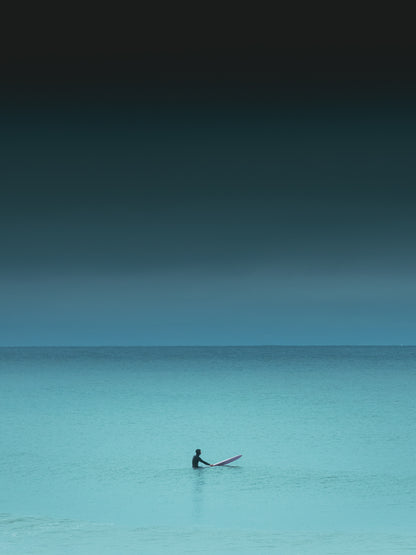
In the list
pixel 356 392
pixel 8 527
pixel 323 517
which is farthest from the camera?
pixel 356 392

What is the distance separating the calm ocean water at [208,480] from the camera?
16.8 meters

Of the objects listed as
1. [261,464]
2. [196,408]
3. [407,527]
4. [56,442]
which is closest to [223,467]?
[261,464]

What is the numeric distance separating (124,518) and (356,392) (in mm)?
54404

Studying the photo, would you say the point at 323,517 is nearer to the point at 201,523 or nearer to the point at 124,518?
the point at 201,523

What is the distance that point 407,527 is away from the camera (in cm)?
1914

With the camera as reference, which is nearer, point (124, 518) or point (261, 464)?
point (124, 518)

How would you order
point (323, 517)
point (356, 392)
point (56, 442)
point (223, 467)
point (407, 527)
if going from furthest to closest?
point (356, 392)
point (56, 442)
point (223, 467)
point (323, 517)
point (407, 527)

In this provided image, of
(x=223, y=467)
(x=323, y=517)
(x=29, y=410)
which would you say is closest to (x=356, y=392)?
(x=29, y=410)

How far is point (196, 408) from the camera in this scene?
184 feet

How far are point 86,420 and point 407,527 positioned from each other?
31800 millimetres

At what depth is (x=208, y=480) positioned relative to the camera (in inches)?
1003

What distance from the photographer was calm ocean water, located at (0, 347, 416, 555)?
1681 centimetres

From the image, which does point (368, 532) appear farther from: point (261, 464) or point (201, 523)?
point (261, 464)

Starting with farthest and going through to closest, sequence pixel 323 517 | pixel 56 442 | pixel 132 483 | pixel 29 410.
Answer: pixel 29 410 → pixel 56 442 → pixel 132 483 → pixel 323 517
